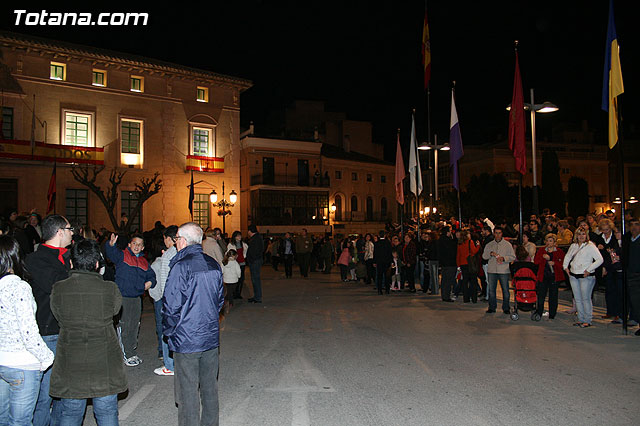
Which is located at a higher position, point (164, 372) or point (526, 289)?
point (526, 289)

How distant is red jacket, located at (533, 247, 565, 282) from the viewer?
34.8 feet

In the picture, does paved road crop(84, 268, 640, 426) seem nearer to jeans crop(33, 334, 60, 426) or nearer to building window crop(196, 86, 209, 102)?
jeans crop(33, 334, 60, 426)

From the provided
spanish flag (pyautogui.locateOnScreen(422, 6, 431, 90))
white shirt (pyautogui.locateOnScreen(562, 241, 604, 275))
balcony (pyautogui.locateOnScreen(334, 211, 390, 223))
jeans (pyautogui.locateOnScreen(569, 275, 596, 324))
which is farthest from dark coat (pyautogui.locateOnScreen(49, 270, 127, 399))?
balcony (pyautogui.locateOnScreen(334, 211, 390, 223))

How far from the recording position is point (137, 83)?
31.6m

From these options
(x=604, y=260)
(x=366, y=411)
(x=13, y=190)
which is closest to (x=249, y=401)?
(x=366, y=411)

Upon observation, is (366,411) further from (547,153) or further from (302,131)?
(302,131)

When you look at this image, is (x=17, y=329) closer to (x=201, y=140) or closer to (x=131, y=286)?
(x=131, y=286)

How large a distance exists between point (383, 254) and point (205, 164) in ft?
67.6

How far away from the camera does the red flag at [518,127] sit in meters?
15.5

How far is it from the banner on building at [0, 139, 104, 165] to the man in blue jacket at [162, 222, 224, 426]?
2495cm

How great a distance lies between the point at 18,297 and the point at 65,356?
623mm

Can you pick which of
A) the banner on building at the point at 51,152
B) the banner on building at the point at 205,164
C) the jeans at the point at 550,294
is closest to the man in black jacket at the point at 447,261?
the jeans at the point at 550,294

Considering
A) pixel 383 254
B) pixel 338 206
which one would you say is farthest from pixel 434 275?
pixel 338 206

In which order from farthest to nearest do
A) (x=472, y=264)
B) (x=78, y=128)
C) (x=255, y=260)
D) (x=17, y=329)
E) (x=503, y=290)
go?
(x=78, y=128)
(x=255, y=260)
(x=472, y=264)
(x=503, y=290)
(x=17, y=329)
